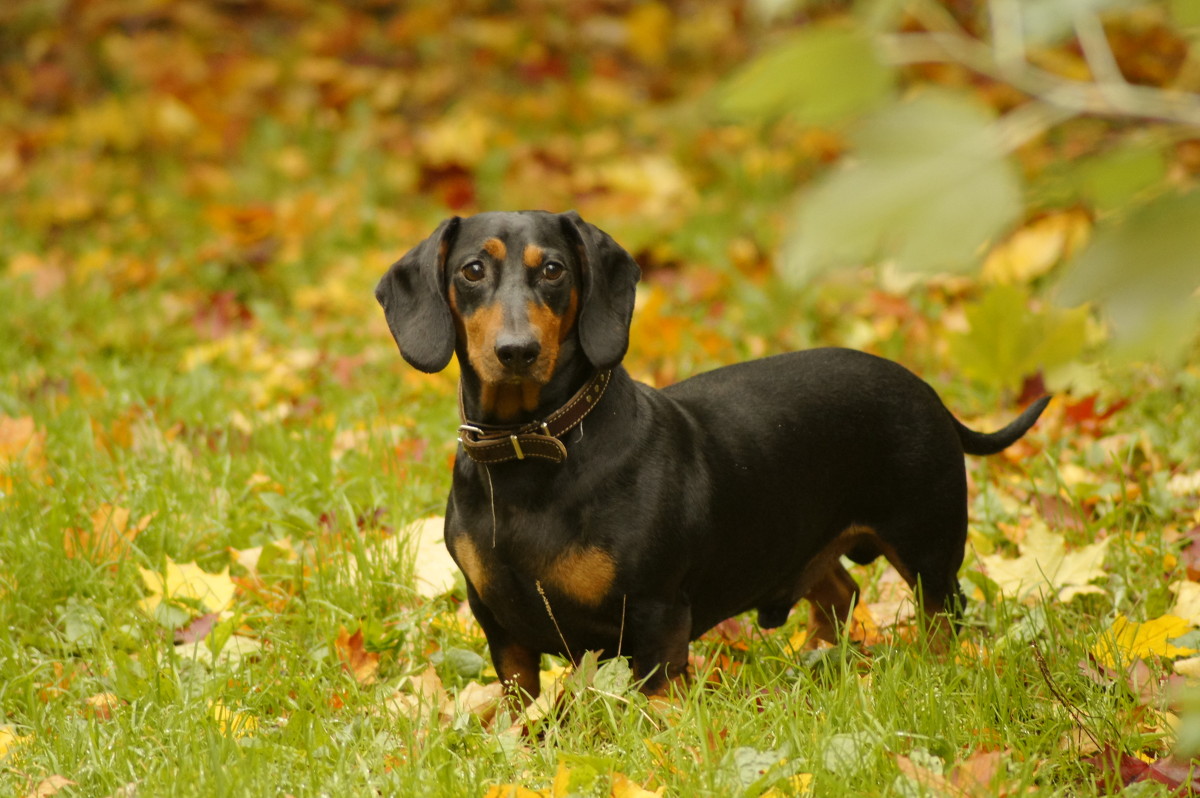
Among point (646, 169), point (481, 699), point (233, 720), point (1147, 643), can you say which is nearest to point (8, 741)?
point (233, 720)

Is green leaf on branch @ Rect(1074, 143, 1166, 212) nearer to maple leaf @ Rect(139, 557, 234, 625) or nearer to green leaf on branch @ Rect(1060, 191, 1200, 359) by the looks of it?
green leaf on branch @ Rect(1060, 191, 1200, 359)

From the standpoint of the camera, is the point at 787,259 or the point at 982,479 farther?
the point at 982,479

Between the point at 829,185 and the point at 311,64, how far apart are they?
8251 millimetres

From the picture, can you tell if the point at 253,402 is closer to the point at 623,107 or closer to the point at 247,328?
the point at 247,328

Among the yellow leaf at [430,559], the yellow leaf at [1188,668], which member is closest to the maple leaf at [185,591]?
the yellow leaf at [430,559]

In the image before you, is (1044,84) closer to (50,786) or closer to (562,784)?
(562,784)

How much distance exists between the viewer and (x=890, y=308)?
4.77 m

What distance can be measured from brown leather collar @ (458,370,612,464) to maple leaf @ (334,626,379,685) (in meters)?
0.54

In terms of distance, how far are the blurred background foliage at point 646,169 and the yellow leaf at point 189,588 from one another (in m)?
1.41

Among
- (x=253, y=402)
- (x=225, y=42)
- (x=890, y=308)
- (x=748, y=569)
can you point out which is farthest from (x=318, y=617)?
(x=225, y=42)

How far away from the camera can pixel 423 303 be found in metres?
2.51

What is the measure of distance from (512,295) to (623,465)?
1.26ft

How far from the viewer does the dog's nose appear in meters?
2.25

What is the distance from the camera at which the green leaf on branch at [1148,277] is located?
58 cm
